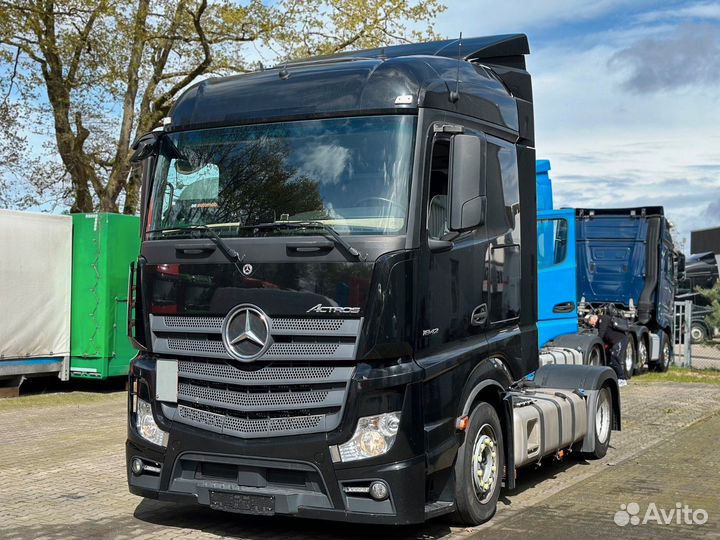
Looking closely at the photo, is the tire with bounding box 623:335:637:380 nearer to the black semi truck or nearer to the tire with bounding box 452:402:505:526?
the tire with bounding box 452:402:505:526

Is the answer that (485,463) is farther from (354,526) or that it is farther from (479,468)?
(354,526)

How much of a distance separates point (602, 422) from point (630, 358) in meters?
9.77

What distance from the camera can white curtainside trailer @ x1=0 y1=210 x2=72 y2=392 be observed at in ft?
48.5

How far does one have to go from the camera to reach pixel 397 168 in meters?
6.11

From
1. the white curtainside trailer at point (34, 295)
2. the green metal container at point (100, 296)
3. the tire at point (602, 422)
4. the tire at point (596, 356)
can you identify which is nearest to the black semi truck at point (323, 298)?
the tire at point (602, 422)

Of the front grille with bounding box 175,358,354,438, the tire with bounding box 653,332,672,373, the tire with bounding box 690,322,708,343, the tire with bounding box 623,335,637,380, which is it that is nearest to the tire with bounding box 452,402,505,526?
the front grille with bounding box 175,358,354,438

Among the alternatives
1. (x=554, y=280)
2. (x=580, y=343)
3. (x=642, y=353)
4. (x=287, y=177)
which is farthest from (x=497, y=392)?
(x=642, y=353)

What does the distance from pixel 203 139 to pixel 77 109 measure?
18.6 m

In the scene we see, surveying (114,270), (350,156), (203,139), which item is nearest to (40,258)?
(114,270)

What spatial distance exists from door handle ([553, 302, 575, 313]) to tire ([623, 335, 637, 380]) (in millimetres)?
6111

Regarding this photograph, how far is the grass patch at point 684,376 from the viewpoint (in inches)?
753

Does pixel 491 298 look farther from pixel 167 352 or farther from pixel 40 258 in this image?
pixel 40 258

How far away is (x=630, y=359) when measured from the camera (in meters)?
19.2

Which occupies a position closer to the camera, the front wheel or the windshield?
the windshield
